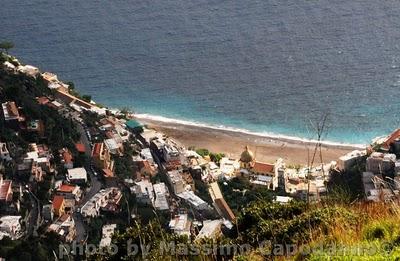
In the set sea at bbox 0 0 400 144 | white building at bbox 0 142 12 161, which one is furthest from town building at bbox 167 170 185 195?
sea at bbox 0 0 400 144

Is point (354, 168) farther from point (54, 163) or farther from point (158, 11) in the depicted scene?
point (158, 11)

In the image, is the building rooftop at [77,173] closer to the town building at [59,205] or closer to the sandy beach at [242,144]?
the town building at [59,205]

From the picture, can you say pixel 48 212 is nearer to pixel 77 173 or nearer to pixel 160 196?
pixel 77 173

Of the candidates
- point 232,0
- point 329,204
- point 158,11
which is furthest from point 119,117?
point 329,204

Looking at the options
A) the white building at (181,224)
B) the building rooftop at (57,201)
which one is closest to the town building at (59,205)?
the building rooftop at (57,201)

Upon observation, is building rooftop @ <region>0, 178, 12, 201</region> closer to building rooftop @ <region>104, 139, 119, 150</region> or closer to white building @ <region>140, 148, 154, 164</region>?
building rooftop @ <region>104, 139, 119, 150</region>
